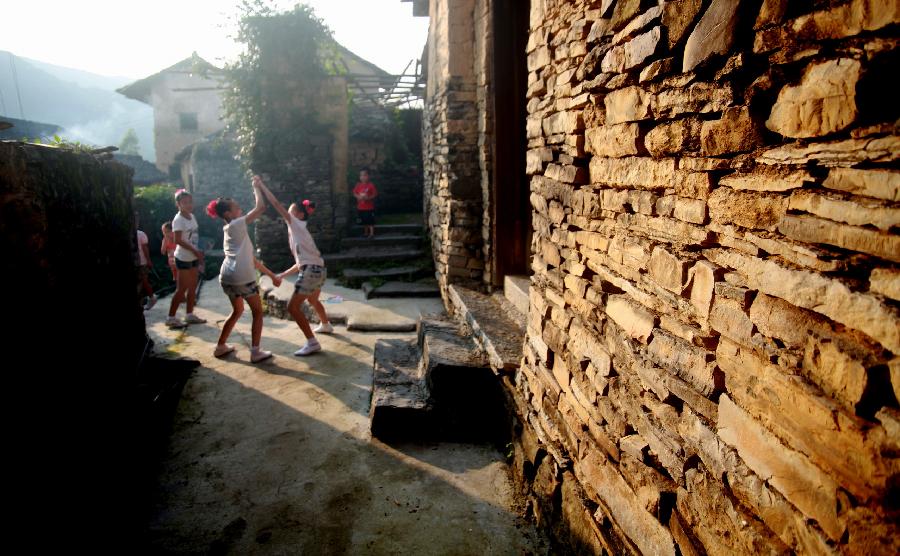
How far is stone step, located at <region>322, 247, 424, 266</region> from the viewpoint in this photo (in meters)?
8.99

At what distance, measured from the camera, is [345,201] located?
33.8 ft

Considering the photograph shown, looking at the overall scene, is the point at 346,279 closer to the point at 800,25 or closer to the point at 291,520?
the point at 291,520

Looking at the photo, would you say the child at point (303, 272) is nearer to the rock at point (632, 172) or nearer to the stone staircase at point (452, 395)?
the stone staircase at point (452, 395)

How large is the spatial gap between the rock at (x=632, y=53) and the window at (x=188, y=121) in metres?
24.9

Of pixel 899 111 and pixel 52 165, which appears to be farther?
pixel 52 165

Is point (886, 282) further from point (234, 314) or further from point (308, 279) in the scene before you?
point (234, 314)

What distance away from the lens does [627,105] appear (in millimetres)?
1938


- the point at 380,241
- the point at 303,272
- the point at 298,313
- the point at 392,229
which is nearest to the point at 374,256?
the point at 380,241

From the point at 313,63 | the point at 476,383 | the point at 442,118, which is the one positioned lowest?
the point at 476,383

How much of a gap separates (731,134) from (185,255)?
6.56 m

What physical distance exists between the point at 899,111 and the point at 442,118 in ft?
17.9

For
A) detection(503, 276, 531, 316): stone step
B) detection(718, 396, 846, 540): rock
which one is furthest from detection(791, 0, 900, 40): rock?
detection(503, 276, 531, 316): stone step

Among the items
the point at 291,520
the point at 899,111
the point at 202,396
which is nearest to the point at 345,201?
the point at 202,396

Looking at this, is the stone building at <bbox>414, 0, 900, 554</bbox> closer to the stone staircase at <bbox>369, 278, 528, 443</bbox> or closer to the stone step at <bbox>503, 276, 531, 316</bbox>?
the stone staircase at <bbox>369, 278, 528, 443</bbox>
